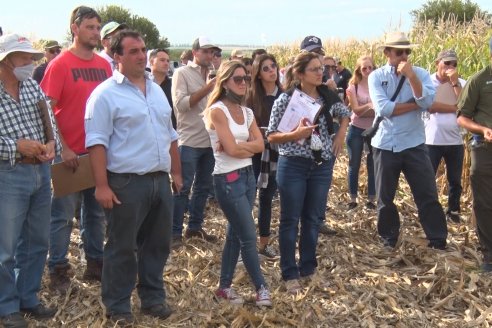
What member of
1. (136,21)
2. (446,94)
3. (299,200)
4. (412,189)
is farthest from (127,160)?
(136,21)

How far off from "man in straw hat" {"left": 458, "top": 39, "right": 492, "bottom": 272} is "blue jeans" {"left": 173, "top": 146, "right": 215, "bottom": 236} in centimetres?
258

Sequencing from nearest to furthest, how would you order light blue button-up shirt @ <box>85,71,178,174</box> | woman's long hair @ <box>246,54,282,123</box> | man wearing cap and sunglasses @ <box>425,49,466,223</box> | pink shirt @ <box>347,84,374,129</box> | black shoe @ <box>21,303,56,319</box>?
light blue button-up shirt @ <box>85,71,178,174</box>, black shoe @ <box>21,303,56,319</box>, woman's long hair @ <box>246,54,282,123</box>, man wearing cap and sunglasses @ <box>425,49,466,223</box>, pink shirt @ <box>347,84,374,129</box>

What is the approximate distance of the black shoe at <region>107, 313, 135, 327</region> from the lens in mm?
4645

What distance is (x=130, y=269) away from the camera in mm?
4645

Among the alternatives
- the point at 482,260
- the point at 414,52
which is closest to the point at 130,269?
the point at 482,260

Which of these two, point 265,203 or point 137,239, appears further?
point 265,203

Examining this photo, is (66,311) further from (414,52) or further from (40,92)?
(414,52)

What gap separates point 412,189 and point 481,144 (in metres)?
0.86

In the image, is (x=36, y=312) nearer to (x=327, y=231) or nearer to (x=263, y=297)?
(x=263, y=297)

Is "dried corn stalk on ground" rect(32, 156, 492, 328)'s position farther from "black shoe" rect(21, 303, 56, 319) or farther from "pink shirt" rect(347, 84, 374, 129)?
"pink shirt" rect(347, 84, 374, 129)

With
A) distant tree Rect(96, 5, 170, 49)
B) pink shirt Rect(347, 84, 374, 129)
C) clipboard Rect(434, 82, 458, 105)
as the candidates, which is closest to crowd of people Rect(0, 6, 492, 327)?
clipboard Rect(434, 82, 458, 105)

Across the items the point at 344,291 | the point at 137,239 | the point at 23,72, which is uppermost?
the point at 23,72

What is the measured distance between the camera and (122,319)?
15.3 ft

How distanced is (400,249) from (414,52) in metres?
5.43
